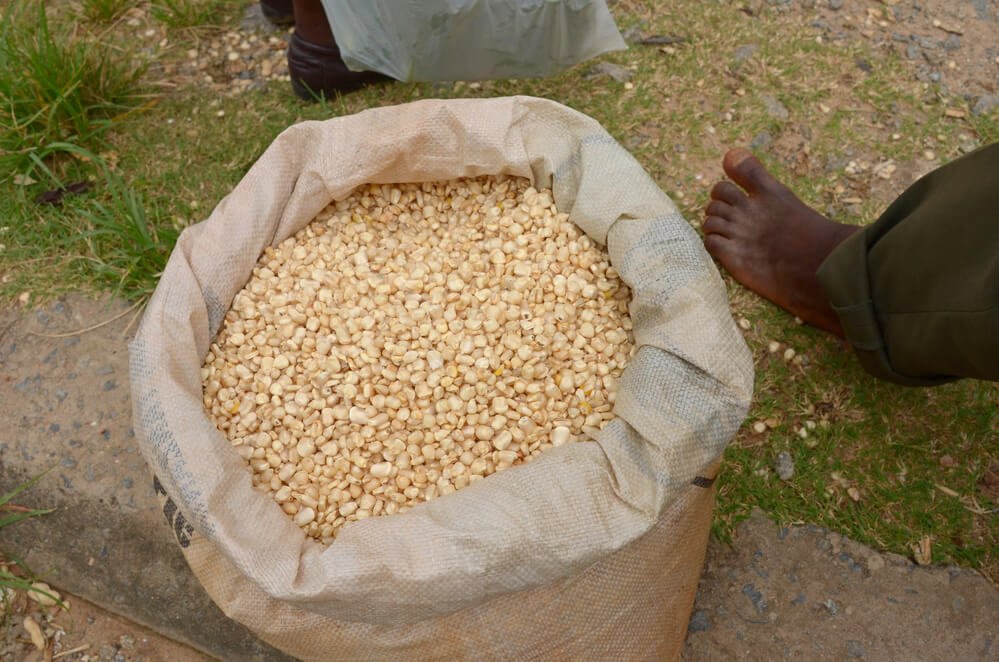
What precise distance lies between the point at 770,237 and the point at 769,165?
0.31 metres

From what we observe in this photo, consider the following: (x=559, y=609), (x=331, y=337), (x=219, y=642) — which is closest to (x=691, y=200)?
(x=331, y=337)

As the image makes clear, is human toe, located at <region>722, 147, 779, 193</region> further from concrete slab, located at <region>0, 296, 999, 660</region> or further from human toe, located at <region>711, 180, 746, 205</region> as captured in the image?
concrete slab, located at <region>0, 296, 999, 660</region>

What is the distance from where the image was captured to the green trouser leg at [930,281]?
1287 mm

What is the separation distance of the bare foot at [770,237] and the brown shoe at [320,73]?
0.98 metres

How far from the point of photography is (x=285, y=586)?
48.9 inches

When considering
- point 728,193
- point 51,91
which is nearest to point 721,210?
point 728,193

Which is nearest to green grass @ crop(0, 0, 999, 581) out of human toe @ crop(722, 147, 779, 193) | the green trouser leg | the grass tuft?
the grass tuft

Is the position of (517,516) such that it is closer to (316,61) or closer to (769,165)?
(769,165)

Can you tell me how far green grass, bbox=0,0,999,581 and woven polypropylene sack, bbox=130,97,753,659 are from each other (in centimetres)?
43

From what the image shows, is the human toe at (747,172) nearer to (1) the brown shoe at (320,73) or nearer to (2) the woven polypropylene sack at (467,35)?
(2) the woven polypropylene sack at (467,35)

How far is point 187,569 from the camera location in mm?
1713

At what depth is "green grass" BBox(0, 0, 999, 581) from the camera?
174cm

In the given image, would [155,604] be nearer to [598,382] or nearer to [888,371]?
[598,382]

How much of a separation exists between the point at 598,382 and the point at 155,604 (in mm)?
1041
